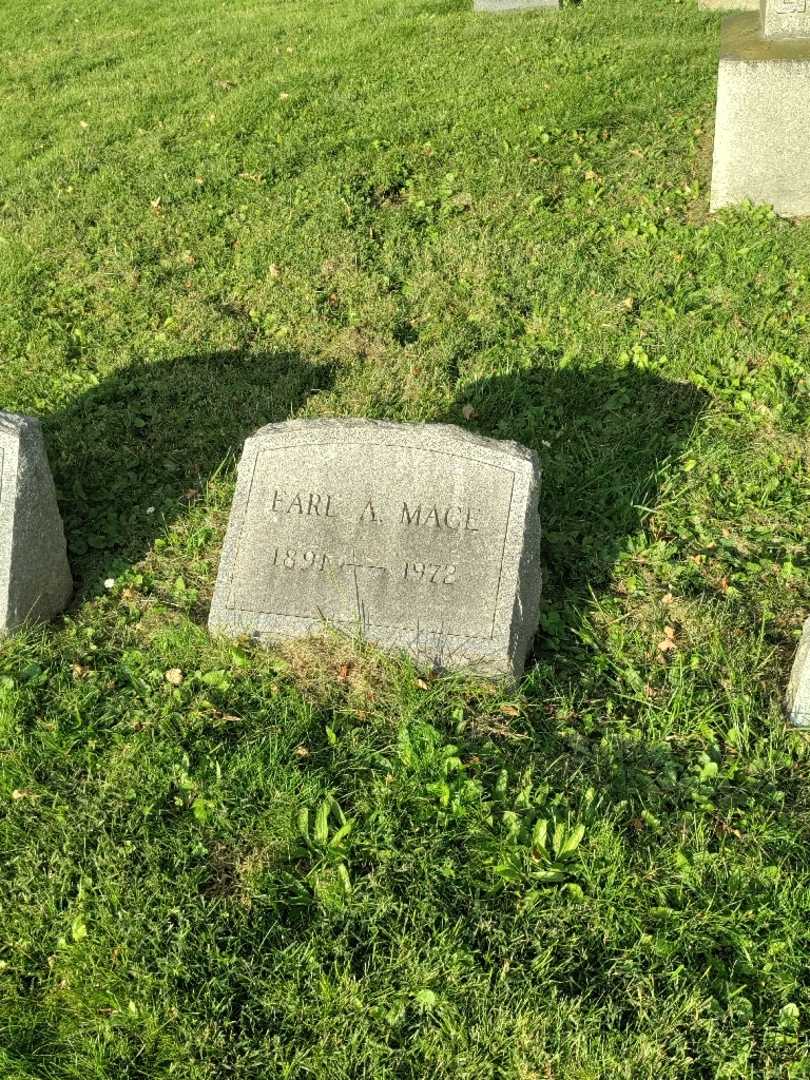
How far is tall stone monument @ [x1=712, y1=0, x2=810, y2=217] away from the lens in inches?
249

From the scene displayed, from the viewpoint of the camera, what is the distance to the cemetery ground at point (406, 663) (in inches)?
109

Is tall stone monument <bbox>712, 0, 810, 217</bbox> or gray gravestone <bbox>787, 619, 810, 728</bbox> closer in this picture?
gray gravestone <bbox>787, 619, 810, 728</bbox>

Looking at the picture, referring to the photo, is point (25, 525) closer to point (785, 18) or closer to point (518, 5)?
point (785, 18)

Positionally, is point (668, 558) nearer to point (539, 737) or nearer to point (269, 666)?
point (539, 737)

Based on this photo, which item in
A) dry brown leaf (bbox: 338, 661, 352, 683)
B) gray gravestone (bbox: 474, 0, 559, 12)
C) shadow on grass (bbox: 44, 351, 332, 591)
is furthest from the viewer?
gray gravestone (bbox: 474, 0, 559, 12)

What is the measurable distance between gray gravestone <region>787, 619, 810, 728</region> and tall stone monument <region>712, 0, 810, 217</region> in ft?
14.0

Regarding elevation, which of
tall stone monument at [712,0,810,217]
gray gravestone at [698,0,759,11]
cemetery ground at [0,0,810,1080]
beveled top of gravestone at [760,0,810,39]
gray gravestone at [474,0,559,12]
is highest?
gray gravestone at [474,0,559,12]

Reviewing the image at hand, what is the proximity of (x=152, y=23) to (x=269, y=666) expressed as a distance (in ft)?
35.8

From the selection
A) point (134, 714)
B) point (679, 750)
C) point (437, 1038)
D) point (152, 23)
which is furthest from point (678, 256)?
point (152, 23)

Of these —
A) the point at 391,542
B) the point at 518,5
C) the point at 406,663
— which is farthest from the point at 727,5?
the point at 406,663

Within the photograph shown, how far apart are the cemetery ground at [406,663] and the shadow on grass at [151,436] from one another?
0.07 ft

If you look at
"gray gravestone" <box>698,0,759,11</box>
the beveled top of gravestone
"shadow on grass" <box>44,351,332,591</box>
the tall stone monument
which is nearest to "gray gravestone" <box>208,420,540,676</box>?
"shadow on grass" <box>44,351,332,591</box>

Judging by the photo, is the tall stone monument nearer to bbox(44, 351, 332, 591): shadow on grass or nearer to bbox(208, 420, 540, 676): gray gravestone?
bbox(44, 351, 332, 591): shadow on grass

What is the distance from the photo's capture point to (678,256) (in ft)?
21.0
